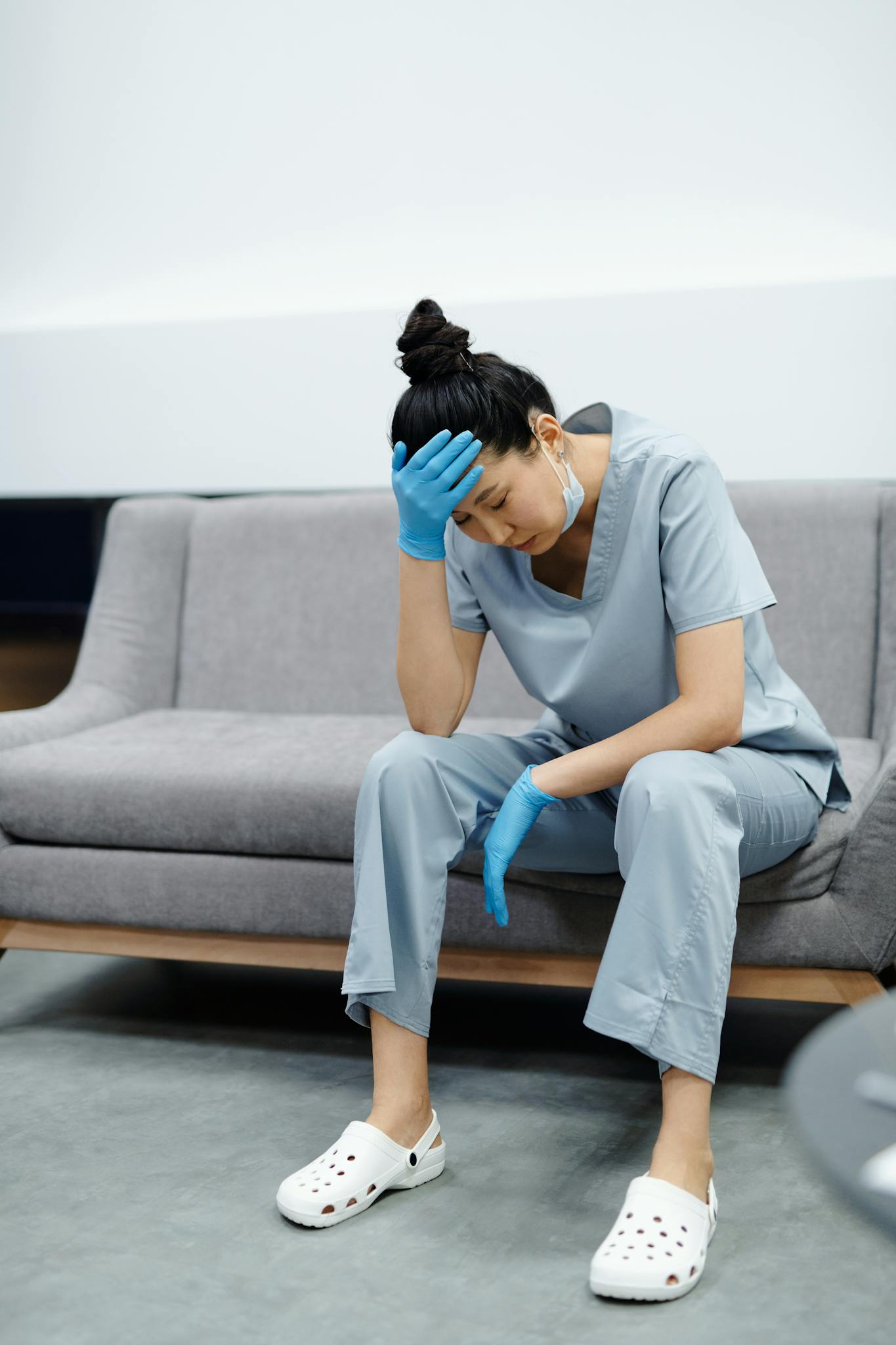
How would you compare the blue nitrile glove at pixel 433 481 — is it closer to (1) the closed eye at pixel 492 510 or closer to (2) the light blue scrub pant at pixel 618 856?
(1) the closed eye at pixel 492 510

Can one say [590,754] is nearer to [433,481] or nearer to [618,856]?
[618,856]

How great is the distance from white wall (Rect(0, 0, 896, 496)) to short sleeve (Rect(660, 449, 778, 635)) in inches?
38.0

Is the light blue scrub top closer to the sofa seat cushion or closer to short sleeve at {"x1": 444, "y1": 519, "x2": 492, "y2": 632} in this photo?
short sleeve at {"x1": 444, "y1": 519, "x2": 492, "y2": 632}

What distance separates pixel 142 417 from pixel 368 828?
1.65 meters

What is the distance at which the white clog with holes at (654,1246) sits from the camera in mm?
1084

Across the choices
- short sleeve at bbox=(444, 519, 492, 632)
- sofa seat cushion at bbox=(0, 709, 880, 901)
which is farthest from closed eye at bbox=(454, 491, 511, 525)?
sofa seat cushion at bbox=(0, 709, 880, 901)

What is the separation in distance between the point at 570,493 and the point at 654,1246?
791 mm

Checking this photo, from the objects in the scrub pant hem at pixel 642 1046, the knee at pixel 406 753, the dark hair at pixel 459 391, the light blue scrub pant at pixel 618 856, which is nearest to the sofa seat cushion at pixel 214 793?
the light blue scrub pant at pixel 618 856

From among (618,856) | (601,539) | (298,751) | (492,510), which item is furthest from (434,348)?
(298,751)

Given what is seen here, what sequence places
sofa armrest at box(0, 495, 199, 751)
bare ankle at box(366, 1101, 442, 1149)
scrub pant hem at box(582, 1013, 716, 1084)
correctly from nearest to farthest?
scrub pant hem at box(582, 1013, 716, 1084), bare ankle at box(366, 1101, 442, 1149), sofa armrest at box(0, 495, 199, 751)

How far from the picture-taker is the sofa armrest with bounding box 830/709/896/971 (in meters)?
1.44

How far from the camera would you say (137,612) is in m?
2.39

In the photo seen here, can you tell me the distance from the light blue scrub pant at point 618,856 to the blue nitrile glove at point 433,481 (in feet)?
0.84

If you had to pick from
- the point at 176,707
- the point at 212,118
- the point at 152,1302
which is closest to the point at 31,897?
the point at 176,707
